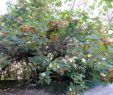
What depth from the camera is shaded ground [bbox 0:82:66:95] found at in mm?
4719

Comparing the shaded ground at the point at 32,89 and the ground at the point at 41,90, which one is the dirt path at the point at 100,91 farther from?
→ the shaded ground at the point at 32,89

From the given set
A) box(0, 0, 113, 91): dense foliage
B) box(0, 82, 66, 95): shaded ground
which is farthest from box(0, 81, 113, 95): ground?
box(0, 0, 113, 91): dense foliage

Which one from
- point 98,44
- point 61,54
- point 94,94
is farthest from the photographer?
point 94,94

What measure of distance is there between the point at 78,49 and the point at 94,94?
154 centimetres

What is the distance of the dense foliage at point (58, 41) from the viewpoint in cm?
337

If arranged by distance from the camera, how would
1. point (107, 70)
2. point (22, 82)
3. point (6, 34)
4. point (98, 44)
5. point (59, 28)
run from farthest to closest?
point (22, 82) → point (6, 34) → point (59, 28) → point (107, 70) → point (98, 44)

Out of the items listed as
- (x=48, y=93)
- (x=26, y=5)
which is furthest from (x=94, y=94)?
(x=26, y=5)

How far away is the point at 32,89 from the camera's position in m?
4.85

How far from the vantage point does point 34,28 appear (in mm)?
3523

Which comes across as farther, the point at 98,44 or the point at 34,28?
the point at 34,28

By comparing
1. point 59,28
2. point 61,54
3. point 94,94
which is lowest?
point 94,94

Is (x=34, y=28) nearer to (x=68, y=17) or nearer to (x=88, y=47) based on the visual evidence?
(x=68, y=17)

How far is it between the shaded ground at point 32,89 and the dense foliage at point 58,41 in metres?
0.16

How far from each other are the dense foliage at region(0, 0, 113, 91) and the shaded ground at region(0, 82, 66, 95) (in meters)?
0.16
